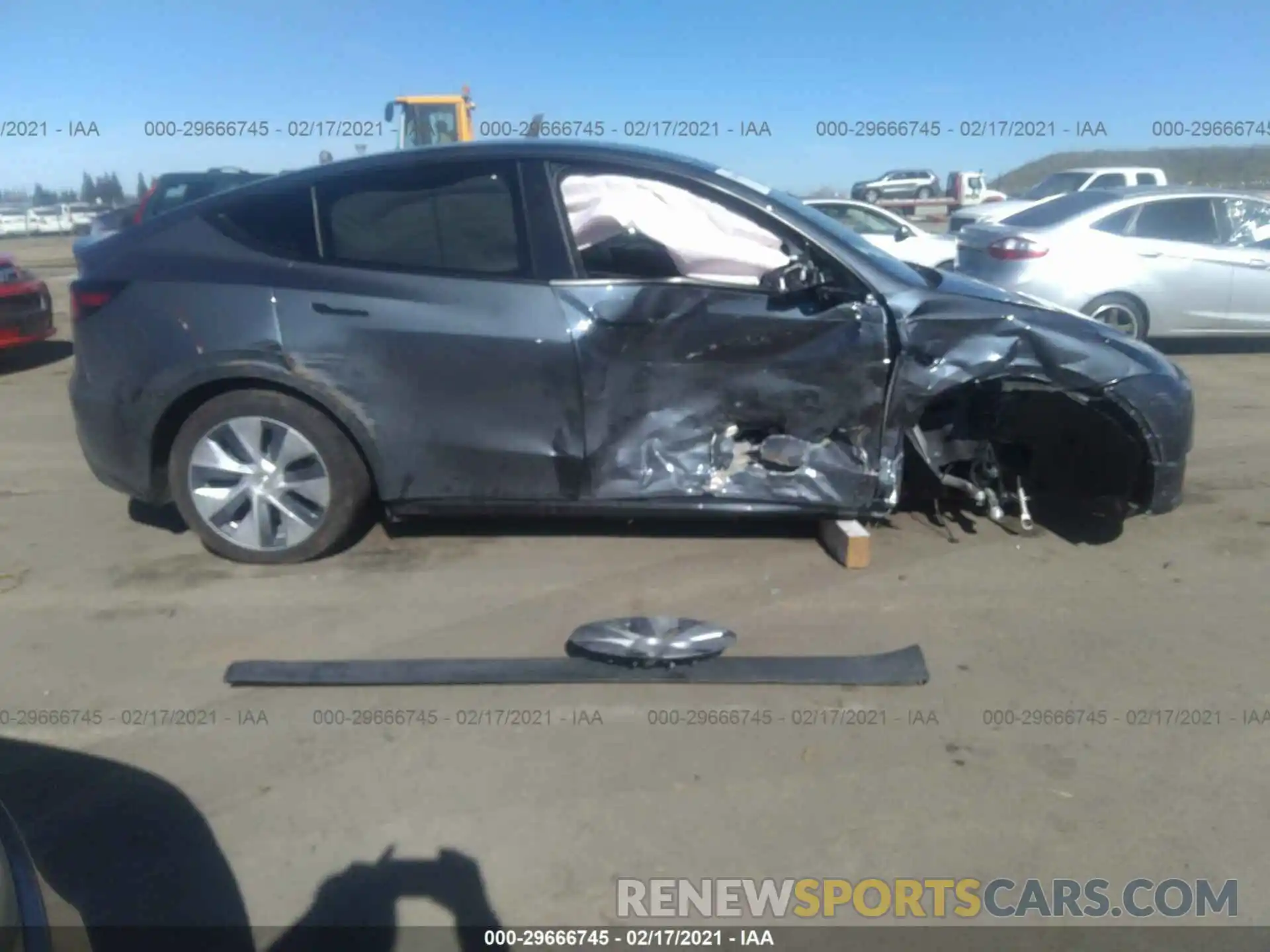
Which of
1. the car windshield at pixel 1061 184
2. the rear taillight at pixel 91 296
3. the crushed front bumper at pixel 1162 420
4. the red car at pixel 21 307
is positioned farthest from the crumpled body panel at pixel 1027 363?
the car windshield at pixel 1061 184

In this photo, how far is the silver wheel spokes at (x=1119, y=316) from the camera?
9.70 m

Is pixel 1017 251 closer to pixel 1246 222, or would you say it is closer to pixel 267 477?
pixel 1246 222

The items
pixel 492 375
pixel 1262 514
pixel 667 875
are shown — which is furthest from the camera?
pixel 1262 514

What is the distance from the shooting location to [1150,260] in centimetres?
969

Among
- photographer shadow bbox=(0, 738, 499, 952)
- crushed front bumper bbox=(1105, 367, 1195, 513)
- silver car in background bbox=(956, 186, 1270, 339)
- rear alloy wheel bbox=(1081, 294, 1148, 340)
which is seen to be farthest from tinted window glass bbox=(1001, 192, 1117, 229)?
photographer shadow bbox=(0, 738, 499, 952)

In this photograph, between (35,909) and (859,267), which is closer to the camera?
(35,909)

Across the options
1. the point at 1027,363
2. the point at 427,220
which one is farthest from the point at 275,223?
the point at 1027,363

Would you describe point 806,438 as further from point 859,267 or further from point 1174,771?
point 1174,771

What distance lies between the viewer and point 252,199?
4680 mm

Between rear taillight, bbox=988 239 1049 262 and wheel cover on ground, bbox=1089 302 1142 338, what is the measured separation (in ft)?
2.32

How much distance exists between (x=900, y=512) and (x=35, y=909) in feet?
14.4

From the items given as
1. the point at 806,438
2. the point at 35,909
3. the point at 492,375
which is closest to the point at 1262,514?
the point at 806,438

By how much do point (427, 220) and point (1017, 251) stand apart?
22.2 feet

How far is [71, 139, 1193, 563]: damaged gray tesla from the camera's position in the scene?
4.45m
